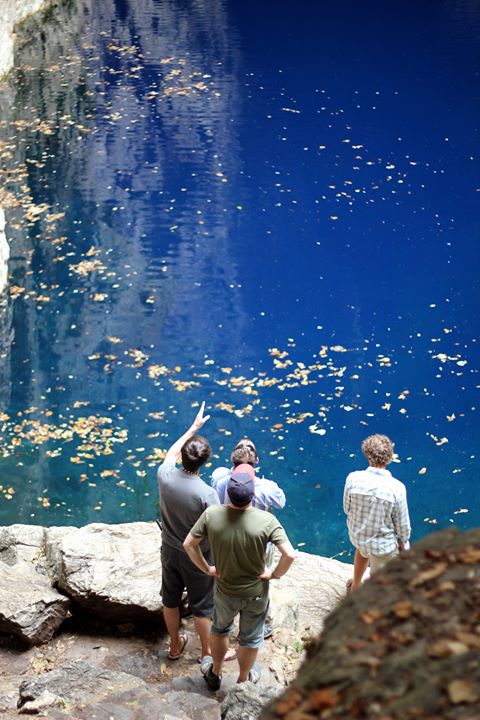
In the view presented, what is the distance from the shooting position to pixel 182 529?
5.61 meters

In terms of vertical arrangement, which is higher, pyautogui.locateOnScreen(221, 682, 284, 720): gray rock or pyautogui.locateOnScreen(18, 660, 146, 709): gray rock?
pyautogui.locateOnScreen(221, 682, 284, 720): gray rock

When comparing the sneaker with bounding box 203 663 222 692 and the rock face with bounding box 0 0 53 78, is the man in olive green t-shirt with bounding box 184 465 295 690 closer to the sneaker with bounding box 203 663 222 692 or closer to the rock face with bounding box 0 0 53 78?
the sneaker with bounding box 203 663 222 692

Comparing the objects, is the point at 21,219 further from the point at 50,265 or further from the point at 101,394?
the point at 101,394

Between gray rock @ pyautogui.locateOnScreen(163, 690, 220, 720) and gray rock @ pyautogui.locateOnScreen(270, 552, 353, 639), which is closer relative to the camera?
gray rock @ pyautogui.locateOnScreen(163, 690, 220, 720)

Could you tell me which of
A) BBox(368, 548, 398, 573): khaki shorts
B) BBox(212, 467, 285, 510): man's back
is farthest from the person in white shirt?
BBox(368, 548, 398, 573): khaki shorts

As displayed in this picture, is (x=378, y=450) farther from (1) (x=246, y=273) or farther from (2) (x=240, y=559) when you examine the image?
(1) (x=246, y=273)

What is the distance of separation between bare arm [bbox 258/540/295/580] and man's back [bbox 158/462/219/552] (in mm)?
501

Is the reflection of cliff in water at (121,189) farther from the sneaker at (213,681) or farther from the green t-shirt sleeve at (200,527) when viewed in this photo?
the green t-shirt sleeve at (200,527)

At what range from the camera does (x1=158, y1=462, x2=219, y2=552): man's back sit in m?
5.45

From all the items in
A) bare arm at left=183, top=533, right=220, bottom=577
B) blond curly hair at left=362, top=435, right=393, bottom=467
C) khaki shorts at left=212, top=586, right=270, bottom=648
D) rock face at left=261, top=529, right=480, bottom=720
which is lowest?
khaki shorts at left=212, top=586, right=270, bottom=648

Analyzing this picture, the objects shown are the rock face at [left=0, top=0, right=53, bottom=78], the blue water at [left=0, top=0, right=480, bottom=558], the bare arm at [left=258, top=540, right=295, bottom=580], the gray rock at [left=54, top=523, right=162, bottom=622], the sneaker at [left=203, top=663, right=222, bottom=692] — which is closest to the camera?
the bare arm at [left=258, top=540, right=295, bottom=580]

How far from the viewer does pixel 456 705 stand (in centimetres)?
173

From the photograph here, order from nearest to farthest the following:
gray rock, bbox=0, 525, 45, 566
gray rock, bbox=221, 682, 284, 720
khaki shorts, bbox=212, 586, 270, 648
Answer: gray rock, bbox=221, 682, 284, 720 < khaki shorts, bbox=212, 586, 270, 648 < gray rock, bbox=0, 525, 45, 566

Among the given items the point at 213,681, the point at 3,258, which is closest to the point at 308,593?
the point at 213,681
